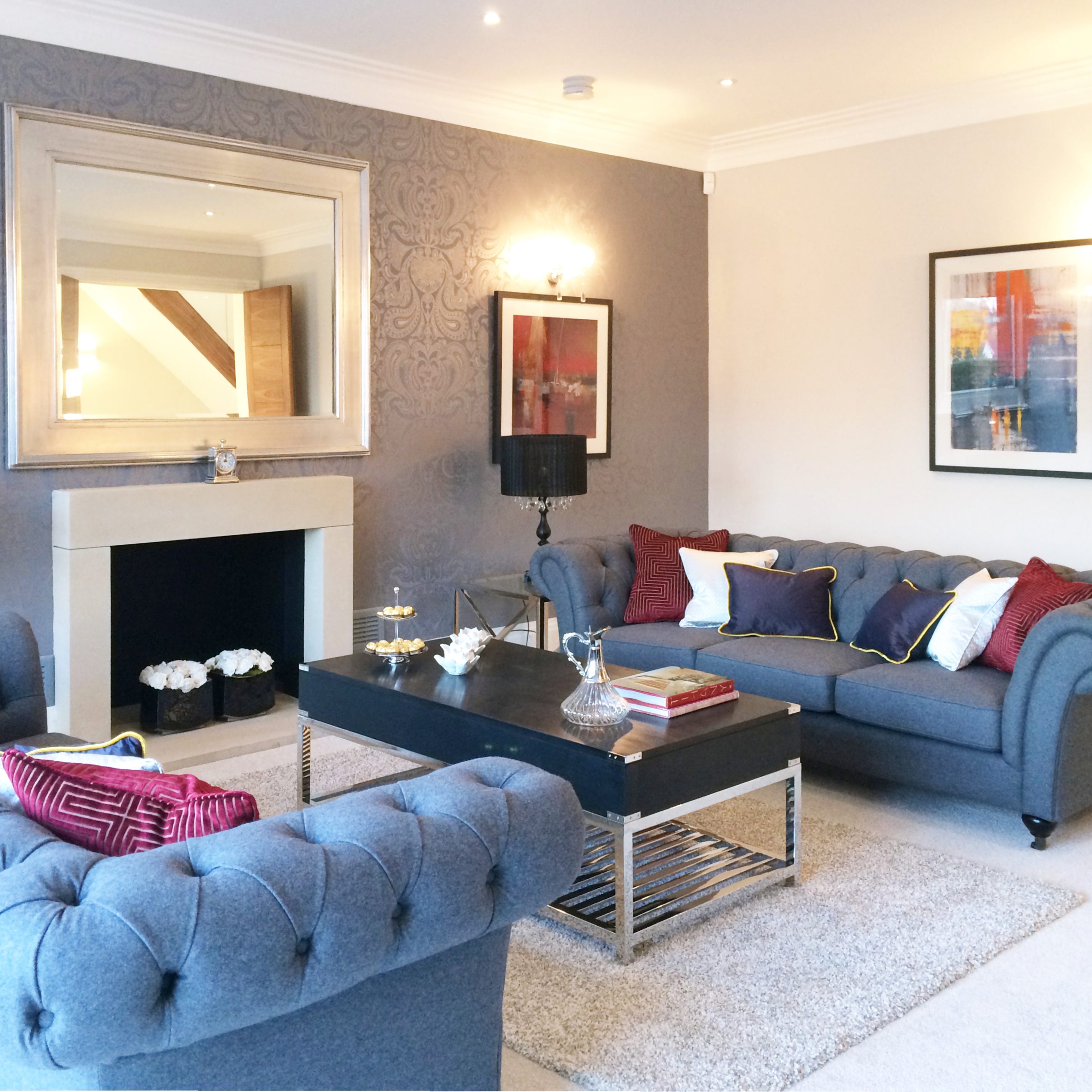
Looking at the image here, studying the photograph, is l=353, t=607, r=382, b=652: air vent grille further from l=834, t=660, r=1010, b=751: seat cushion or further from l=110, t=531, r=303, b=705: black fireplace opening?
l=834, t=660, r=1010, b=751: seat cushion

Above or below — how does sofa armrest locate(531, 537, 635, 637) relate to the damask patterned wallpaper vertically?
below

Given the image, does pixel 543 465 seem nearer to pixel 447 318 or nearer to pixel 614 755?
pixel 447 318

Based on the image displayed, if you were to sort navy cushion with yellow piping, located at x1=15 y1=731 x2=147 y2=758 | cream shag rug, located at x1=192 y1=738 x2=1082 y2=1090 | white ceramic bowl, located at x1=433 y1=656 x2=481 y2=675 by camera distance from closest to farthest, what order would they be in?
navy cushion with yellow piping, located at x1=15 y1=731 x2=147 y2=758
cream shag rug, located at x1=192 y1=738 x2=1082 y2=1090
white ceramic bowl, located at x1=433 y1=656 x2=481 y2=675

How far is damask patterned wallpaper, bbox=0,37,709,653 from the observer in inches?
172

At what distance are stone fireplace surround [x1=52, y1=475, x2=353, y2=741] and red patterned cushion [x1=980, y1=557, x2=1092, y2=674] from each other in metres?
2.73

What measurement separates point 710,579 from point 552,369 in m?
1.69

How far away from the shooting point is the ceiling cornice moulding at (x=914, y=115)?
16.8 feet

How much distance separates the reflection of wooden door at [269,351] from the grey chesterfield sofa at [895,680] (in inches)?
51.3

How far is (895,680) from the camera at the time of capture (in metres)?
3.85

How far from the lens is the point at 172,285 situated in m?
4.60

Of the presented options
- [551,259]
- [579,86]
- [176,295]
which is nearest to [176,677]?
[176,295]

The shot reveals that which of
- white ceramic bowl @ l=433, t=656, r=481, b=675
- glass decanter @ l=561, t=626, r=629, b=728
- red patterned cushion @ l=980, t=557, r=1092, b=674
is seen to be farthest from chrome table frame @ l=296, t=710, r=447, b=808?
red patterned cushion @ l=980, t=557, r=1092, b=674

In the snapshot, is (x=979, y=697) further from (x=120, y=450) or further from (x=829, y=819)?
(x=120, y=450)

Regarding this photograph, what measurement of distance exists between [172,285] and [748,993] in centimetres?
346
